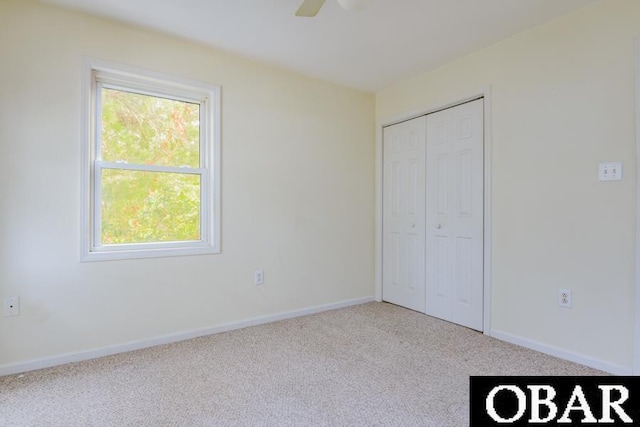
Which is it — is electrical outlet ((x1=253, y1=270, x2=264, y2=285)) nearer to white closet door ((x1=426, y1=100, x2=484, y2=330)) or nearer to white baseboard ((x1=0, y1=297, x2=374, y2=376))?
white baseboard ((x1=0, y1=297, x2=374, y2=376))

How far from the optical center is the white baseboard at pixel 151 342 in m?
2.12

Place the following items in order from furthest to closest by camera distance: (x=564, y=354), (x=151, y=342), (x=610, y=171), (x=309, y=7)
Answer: (x=151, y=342)
(x=564, y=354)
(x=610, y=171)
(x=309, y=7)

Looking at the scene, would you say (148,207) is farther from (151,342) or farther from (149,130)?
(151,342)

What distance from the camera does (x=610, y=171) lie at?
208 cm

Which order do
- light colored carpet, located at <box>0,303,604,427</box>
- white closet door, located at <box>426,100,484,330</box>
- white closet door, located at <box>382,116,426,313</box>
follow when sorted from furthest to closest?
white closet door, located at <box>382,116,426,313</box> → white closet door, located at <box>426,100,484,330</box> → light colored carpet, located at <box>0,303,604,427</box>

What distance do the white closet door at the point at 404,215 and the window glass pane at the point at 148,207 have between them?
6.41 feet

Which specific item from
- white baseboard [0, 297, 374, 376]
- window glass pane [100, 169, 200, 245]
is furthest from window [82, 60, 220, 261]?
white baseboard [0, 297, 374, 376]

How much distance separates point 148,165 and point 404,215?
7.80 feet

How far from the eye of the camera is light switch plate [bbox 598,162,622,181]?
6.70ft

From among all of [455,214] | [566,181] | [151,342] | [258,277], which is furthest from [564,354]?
[151,342]

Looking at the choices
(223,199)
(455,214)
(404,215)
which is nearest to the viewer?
(223,199)

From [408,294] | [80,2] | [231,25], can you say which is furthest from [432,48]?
[80,2]

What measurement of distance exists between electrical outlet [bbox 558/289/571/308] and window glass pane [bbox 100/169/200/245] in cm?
271

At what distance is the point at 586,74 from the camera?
7.17 feet
